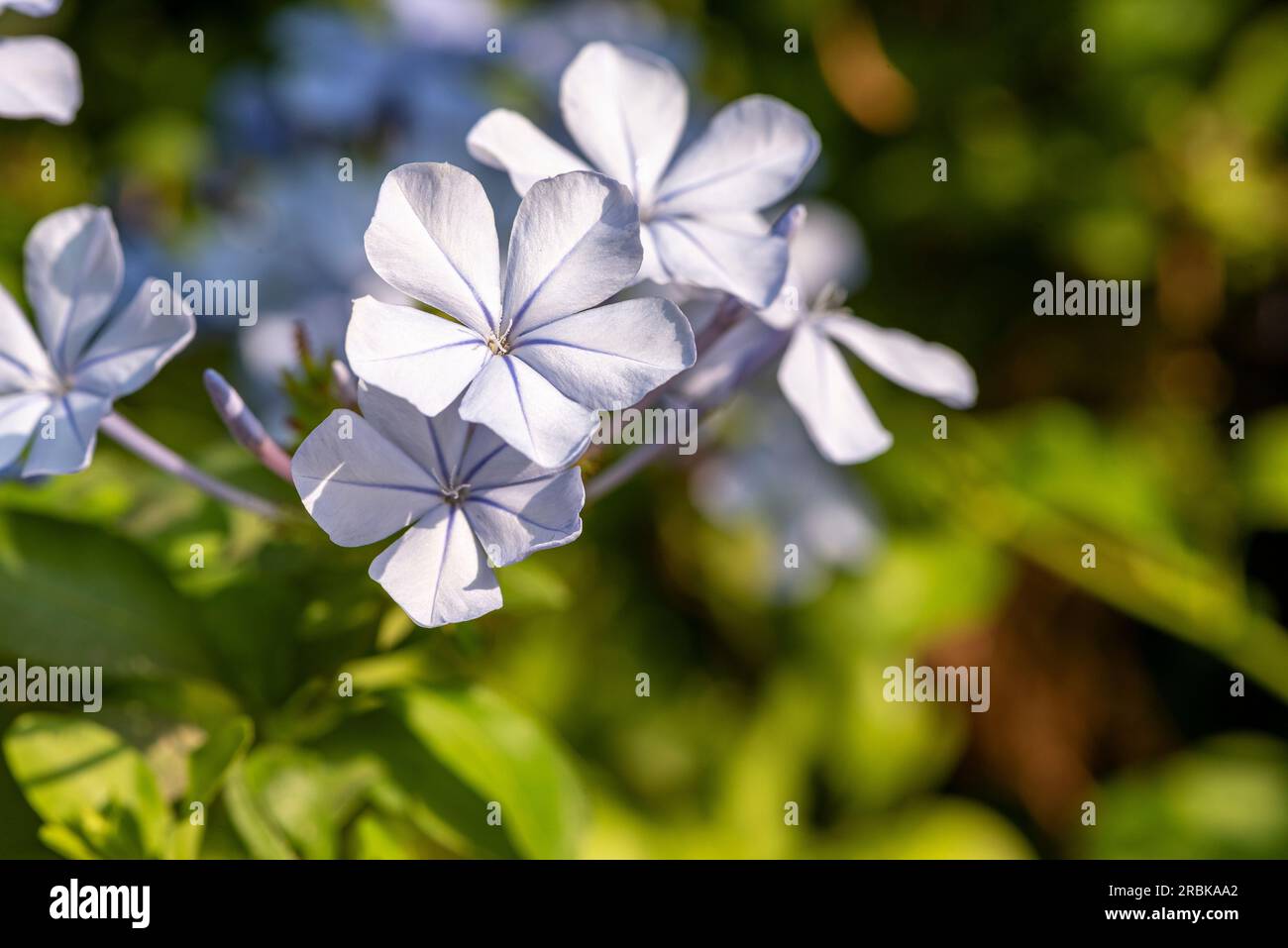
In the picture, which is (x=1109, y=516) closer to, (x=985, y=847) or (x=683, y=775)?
(x=985, y=847)

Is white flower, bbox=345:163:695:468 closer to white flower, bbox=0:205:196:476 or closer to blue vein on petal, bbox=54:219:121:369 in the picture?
white flower, bbox=0:205:196:476

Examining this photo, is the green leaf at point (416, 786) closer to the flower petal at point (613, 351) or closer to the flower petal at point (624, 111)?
the flower petal at point (613, 351)

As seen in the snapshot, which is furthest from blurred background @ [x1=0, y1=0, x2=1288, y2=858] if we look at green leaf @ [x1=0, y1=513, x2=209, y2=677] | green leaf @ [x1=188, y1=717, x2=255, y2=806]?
green leaf @ [x1=188, y1=717, x2=255, y2=806]

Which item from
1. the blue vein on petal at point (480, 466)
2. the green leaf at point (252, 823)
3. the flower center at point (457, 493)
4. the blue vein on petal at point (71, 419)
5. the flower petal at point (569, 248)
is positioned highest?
the flower petal at point (569, 248)

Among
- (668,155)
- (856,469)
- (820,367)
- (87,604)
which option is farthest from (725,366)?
(856,469)

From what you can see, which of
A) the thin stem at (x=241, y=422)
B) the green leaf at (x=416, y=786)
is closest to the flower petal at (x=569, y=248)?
the thin stem at (x=241, y=422)

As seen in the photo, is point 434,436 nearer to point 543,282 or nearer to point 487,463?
point 487,463
